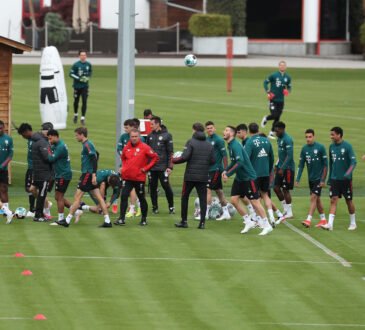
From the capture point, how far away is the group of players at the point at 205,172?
77.4 feet

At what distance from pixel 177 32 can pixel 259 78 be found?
1510cm

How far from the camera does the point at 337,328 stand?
16797 mm

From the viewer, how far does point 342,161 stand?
77.6 ft

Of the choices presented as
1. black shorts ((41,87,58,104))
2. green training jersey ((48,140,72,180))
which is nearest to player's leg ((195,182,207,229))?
green training jersey ((48,140,72,180))

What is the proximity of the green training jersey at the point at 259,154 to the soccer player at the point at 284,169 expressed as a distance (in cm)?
80

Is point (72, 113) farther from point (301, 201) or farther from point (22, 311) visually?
point (22, 311)

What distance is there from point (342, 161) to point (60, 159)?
5.16 metres

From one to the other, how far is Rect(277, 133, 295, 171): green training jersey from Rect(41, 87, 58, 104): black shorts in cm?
1591

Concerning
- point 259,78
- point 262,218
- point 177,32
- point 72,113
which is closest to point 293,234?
point 262,218

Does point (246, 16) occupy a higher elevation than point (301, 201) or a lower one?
higher

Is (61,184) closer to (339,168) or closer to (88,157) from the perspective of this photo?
(88,157)

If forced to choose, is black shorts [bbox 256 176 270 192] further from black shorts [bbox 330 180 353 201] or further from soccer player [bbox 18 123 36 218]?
soccer player [bbox 18 123 36 218]

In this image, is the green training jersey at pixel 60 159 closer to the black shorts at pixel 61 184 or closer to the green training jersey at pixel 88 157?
the black shorts at pixel 61 184

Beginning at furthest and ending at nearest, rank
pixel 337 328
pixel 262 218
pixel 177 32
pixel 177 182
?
1. pixel 177 32
2. pixel 177 182
3. pixel 262 218
4. pixel 337 328
